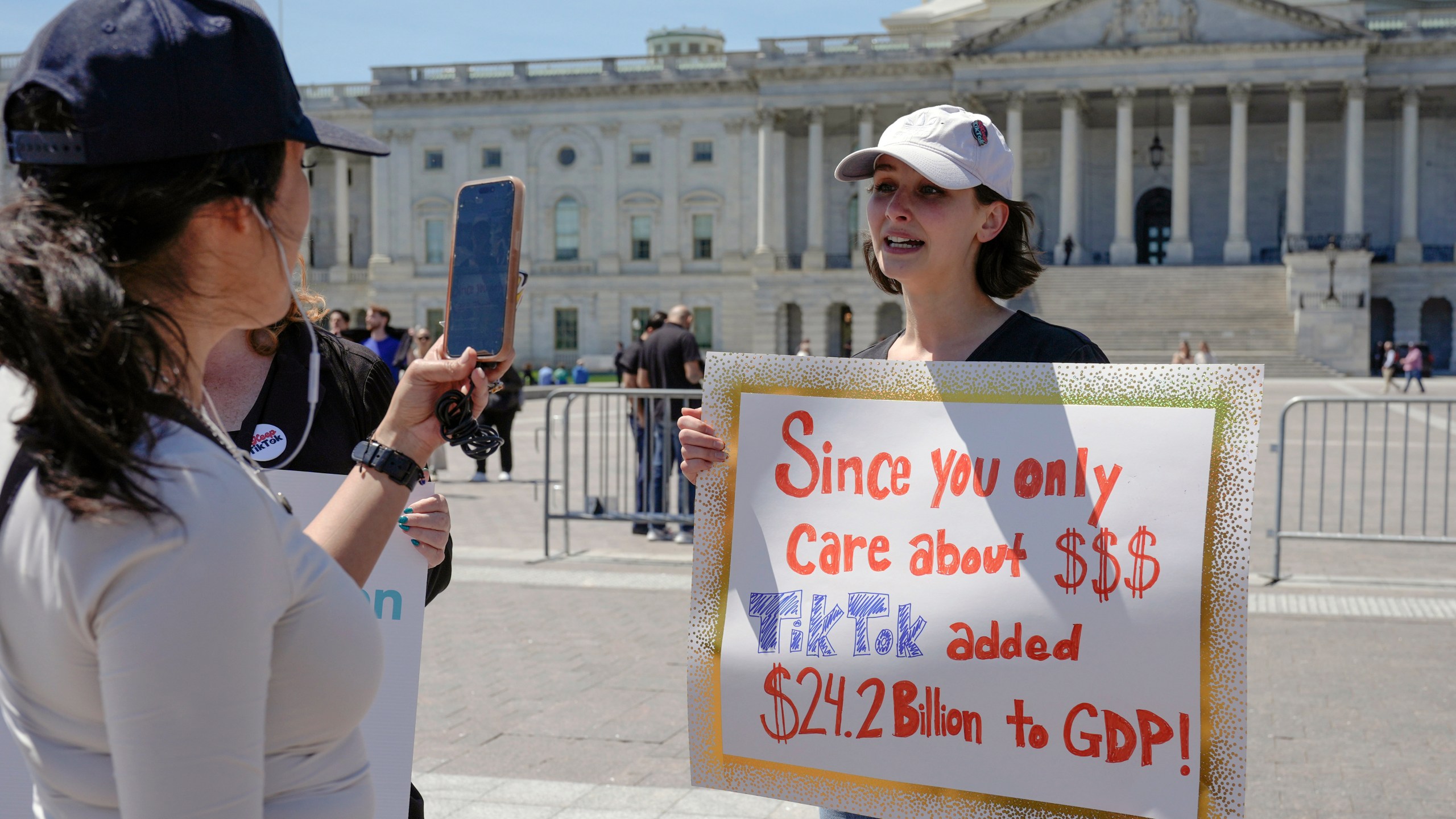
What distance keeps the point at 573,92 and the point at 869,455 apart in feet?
200

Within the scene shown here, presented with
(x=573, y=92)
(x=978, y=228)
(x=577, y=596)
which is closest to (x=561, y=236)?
(x=573, y=92)

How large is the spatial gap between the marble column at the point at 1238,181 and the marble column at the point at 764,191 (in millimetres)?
18595

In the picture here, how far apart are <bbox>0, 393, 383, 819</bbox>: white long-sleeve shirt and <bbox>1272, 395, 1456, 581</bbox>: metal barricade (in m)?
7.48

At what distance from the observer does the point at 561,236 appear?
63250 millimetres

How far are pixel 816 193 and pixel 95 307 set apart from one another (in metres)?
57.3

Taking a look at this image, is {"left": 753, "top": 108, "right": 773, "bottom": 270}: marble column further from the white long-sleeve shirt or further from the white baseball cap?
the white long-sleeve shirt

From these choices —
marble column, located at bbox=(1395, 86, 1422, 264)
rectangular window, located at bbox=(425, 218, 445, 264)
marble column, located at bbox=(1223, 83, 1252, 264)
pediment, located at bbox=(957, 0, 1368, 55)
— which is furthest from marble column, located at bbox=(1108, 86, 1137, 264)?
rectangular window, located at bbox=(425, 218, 445, 264)

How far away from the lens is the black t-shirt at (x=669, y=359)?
1152 centimetres

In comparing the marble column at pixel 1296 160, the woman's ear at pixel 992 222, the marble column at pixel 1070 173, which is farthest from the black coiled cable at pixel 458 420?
the marble column at pixel 1296 160

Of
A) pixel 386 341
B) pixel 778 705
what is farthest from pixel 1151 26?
pixel 778 705

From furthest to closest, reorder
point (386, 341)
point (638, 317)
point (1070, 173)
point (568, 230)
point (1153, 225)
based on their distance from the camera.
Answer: point (568, 230), point (638, 317), point (1153, 225), point (1070, 173), point (386, 341)

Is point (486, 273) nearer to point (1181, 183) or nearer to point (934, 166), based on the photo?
point (934, 166)

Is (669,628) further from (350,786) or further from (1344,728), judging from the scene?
(350,786)

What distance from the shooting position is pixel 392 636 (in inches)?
100
